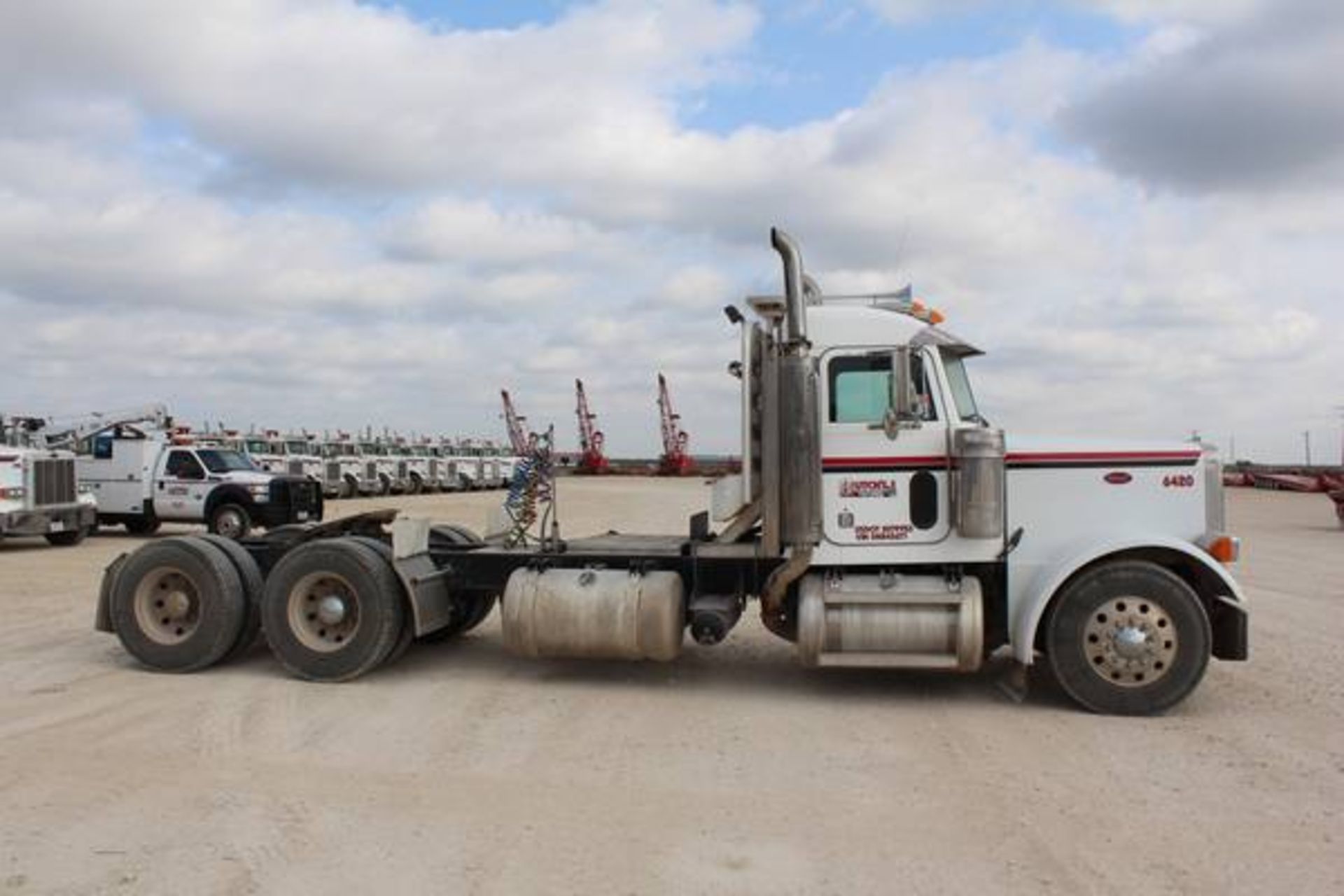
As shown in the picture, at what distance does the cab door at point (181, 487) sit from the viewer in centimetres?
2281

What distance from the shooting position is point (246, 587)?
880 cm

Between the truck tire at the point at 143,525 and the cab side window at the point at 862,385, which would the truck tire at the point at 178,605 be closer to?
the cab side window at the point at 862,385

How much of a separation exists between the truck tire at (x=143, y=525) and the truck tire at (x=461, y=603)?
16198mm

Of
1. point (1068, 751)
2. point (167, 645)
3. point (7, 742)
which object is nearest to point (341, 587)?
point (167, 645)

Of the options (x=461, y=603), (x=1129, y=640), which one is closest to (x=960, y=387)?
(x=1129, y=640)

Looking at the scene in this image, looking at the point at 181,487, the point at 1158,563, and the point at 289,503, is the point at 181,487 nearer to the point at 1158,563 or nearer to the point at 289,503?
the point at 289,503

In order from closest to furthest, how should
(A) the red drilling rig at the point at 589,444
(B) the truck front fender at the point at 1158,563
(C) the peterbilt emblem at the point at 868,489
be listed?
(B) the truck front fender at the point at 1158,563
(C) the peterbilt emblem at the point at 868,489
(A) the red drilling rig at the point at 589,444

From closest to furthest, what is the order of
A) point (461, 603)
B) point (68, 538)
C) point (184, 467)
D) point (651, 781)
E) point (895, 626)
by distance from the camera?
point (651, 781) < point (895, 626) < point (461, 603) < point (68, 538) < point (184, 467)

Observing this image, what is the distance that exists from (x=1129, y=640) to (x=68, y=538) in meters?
20.5

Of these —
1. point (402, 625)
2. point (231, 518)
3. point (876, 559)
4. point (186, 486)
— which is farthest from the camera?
point (186, 486)

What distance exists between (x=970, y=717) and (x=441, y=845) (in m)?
3.76

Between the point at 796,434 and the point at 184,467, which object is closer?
the point at 796,434

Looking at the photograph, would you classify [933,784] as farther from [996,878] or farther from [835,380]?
[835,380]

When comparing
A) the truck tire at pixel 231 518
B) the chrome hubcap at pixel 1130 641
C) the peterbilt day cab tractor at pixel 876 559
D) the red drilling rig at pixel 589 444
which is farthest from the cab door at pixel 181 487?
the red drilling rig at pixel 589 444
